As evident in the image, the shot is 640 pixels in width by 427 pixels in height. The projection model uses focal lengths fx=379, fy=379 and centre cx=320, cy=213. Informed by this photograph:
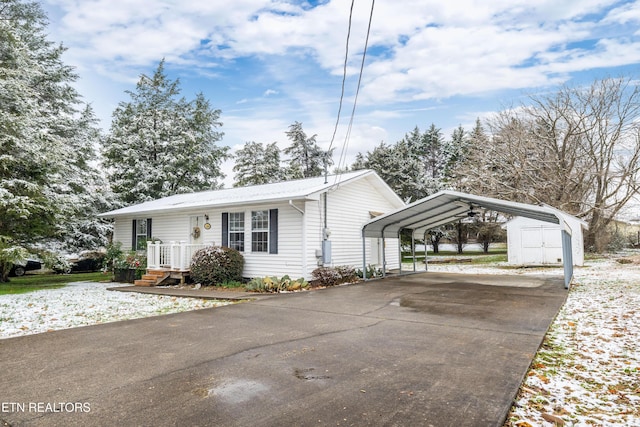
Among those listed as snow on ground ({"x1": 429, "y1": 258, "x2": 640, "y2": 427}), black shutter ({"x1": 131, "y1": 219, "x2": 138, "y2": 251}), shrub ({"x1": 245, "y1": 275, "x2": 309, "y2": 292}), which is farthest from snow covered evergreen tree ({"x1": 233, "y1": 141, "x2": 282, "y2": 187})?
snow on ground ({"x1": 429, "y1": 258, "x2": 640, "y2": 427})

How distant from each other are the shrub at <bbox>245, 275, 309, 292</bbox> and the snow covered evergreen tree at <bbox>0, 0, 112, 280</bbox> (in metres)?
6.63

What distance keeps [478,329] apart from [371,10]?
523cm

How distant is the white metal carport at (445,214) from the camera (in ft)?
32.4

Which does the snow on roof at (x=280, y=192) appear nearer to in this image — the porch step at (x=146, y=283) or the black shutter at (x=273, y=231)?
the black shutter at (x=273, y=231)

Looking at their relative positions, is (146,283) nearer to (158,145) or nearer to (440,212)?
(440,212)

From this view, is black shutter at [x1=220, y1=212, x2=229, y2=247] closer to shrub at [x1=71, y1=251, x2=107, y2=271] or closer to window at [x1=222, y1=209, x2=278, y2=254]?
window at [x1=222, y1=209, x2=278, y2=254]

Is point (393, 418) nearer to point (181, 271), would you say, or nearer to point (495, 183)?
point (181, 271)

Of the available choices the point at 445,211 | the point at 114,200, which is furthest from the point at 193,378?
the point at 114,200

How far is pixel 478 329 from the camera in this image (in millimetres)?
5625

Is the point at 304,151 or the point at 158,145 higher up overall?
the point at 304,151

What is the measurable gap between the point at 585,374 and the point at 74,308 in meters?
8.98

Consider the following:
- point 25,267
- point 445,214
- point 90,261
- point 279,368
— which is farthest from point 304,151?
point 279,368

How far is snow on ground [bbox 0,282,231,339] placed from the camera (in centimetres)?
648

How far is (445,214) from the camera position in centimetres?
1334
